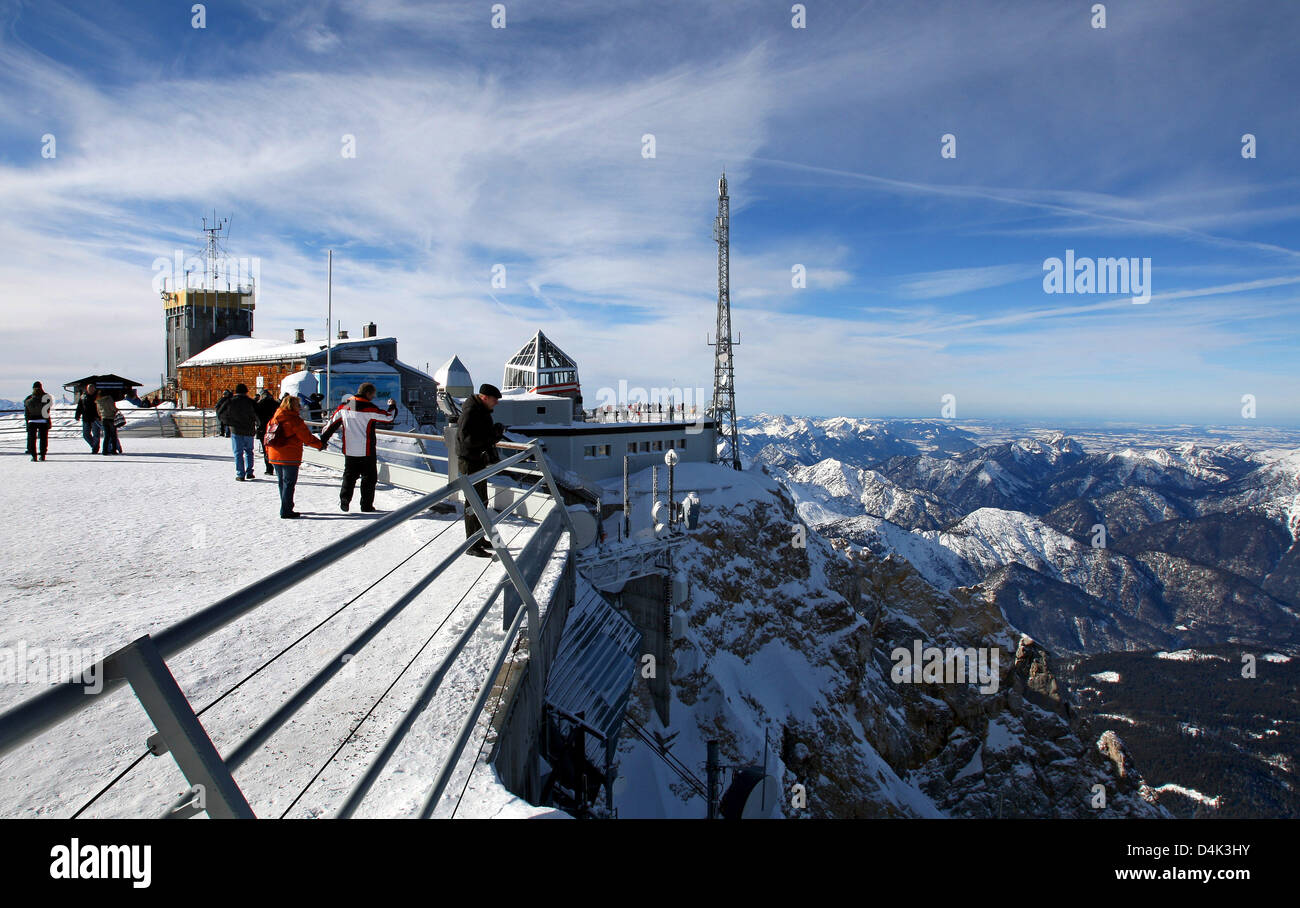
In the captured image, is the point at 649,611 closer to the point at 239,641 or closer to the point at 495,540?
the point at 239,641

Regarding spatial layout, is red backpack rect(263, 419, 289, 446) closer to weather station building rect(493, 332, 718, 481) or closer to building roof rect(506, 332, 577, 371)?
weather station building rect(493, 332, 718, 481)

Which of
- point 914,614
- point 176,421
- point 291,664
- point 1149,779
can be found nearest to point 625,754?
point 291,664

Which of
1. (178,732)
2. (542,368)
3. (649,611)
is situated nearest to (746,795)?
(178,732)

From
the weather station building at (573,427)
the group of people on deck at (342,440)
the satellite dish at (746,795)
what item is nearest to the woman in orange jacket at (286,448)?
the group of people on deck at (342,440)

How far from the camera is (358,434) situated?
9.48m

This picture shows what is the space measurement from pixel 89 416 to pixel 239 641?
675 inches

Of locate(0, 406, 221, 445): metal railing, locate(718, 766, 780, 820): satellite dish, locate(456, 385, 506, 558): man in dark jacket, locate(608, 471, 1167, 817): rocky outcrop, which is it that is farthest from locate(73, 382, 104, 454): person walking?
locate(718, 766, 780, 820): satellite dish

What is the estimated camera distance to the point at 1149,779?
106 metres

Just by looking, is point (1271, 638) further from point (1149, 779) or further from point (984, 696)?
point (984, 696)

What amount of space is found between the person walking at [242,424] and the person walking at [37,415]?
18.8ft

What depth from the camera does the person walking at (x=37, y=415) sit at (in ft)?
46.9

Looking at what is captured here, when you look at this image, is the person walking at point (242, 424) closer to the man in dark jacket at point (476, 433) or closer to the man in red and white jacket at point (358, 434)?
the man in red and white jacket at point (358, 434)

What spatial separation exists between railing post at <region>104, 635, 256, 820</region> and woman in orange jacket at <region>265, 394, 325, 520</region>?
8534mm
